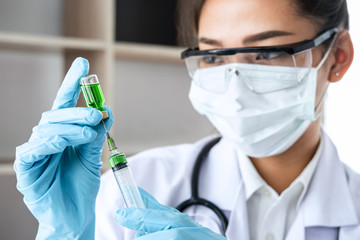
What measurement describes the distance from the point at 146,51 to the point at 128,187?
4.06 ft

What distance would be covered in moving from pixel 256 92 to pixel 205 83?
155 millimetres

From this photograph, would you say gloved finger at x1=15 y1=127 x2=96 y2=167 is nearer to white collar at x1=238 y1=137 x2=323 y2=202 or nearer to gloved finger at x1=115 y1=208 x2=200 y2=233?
gloved finger at x1=115 y1=208 x2=200 y2=233

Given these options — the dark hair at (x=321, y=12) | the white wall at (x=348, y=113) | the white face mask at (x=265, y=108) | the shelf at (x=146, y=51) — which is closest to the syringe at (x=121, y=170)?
the white face mask at (x=265, y=108)

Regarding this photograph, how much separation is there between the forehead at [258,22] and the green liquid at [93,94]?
488mm

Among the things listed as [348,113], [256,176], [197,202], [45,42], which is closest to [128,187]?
[197,202]

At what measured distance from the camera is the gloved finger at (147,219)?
829 millimetres

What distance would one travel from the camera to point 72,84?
0.85m

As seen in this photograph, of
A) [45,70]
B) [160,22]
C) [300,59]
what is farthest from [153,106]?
[300,59]

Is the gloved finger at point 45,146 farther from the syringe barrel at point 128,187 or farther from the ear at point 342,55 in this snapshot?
the ear at point 342,55

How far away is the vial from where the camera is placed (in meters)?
0.80

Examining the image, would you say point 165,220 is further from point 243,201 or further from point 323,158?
point 323,158

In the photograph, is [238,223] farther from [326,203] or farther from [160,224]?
[160,224]

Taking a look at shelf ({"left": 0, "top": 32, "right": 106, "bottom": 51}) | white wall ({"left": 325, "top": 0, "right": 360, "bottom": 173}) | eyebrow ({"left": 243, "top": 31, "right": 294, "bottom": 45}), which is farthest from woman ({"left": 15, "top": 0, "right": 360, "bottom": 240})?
white wall ({"left": 325, "top": 0, "right": 360, "bottom": 173})

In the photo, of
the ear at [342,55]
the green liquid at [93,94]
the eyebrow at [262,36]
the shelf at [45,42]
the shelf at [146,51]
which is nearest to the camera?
the green liquid at [93,94]
